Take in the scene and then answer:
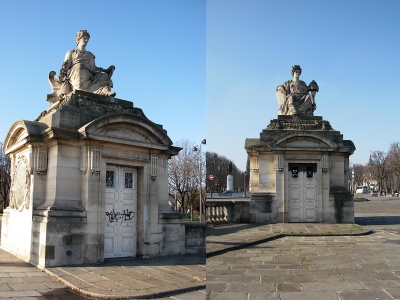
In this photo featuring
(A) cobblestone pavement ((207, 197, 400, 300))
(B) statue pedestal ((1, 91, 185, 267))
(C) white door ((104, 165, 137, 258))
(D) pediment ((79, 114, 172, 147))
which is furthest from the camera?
(C) white door ((104, 165, 137, 258))

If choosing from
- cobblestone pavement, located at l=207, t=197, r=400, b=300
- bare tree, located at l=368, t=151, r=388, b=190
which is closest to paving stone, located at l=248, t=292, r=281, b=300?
cobblestone pavement, located at l=207, t=197, r=400, b=300

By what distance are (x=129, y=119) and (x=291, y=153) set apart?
23.6ft

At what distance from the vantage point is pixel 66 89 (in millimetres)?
11008

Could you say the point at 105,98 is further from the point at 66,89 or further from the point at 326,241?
the point at 326,241

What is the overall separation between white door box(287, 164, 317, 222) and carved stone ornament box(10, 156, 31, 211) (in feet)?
28.8

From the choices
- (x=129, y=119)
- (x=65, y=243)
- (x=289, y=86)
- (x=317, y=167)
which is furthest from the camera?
(x=289, y=86)

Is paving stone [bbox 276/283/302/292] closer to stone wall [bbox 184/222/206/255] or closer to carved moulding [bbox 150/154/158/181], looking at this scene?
stone wall [bbox 184/222/206/255]

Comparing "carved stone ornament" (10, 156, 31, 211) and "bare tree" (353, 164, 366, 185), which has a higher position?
"bare tree" (353, 164, 366, 185)

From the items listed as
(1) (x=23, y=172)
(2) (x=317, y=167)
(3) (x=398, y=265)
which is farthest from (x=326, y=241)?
(1) (x=23, y=172)

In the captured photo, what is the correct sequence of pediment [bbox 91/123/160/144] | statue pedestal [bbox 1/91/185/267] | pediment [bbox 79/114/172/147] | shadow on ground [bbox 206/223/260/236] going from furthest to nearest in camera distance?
shadow on ground [bbox 206/223/260/236] < pediment [bbox 91/123/160/144] < pediment [bbox 79/114/172/147] < statue pedestal [bbox 1/91/185/267]

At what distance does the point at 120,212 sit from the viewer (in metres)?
9.94

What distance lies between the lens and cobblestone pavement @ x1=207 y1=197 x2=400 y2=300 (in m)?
5.81

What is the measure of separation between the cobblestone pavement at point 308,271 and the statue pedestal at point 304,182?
432 centimetres

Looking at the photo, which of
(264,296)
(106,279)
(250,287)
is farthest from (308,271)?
Result: (106,279)
